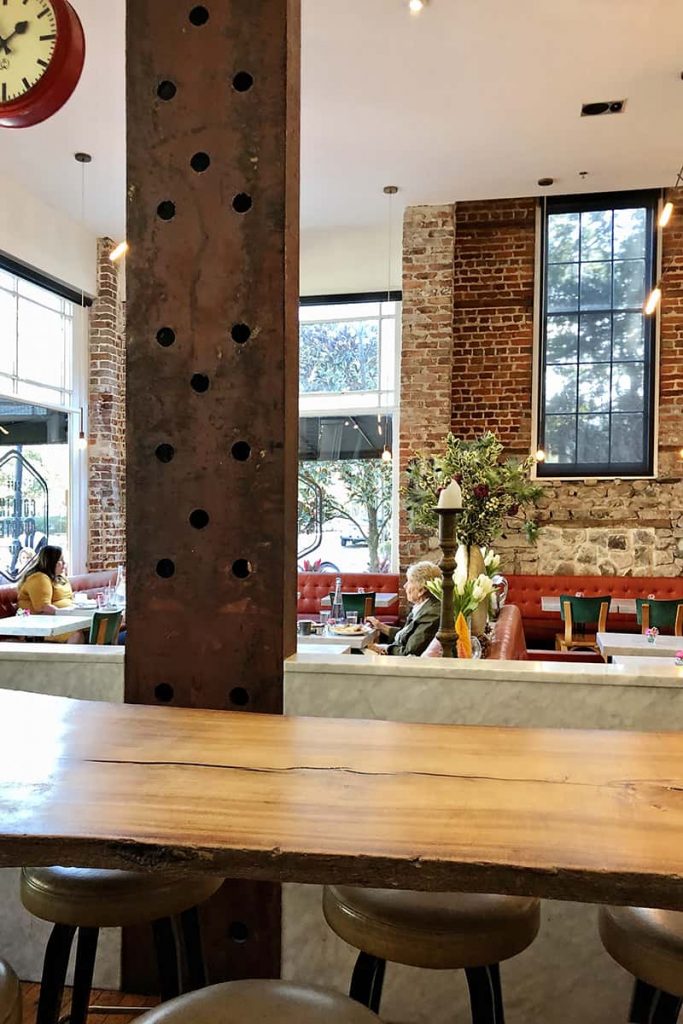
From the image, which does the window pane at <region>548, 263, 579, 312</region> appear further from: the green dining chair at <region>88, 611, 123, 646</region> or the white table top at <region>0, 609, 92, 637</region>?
the white table top at <region>0, 609, 92, 637</region>

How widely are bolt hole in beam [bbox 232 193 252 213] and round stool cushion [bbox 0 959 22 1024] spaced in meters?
1.47

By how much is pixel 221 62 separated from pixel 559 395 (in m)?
7.12

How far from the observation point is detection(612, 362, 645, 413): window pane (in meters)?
8.13

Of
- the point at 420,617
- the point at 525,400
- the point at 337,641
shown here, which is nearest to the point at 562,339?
the point at 525,400

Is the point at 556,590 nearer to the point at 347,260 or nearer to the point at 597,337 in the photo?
the point at 597,337

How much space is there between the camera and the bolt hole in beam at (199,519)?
1.71 m

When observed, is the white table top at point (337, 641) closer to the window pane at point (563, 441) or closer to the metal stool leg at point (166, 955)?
the metal stool leg at point (166, 955)

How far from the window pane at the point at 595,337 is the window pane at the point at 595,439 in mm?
663

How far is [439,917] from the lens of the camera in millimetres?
1154

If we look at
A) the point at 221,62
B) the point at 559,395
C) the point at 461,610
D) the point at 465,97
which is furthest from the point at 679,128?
the point at 221,62

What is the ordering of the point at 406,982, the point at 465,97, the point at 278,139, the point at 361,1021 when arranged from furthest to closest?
1. the point at 465,97
2. the point at 406,982
3. the point at 278,139
4. the point at 361,1021

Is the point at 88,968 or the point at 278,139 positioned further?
the point at 278,139

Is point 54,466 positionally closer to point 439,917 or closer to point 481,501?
point 481,501

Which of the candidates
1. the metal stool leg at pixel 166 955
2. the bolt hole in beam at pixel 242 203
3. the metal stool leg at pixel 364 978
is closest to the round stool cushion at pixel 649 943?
the metal stool leg at pixel 364 978
